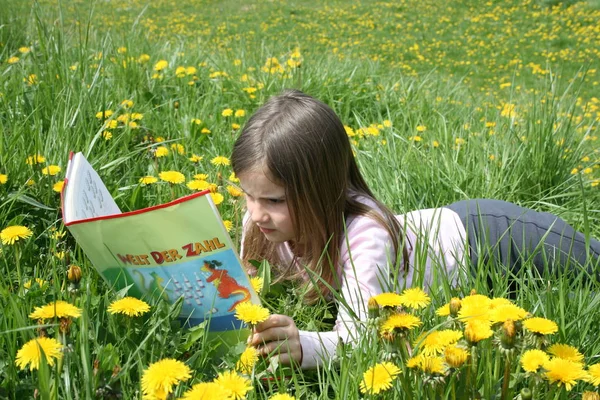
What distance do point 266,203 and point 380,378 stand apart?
0.70 meters

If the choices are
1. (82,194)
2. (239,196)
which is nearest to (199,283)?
(82,194)

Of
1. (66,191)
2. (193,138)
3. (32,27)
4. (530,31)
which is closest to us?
(66,191)

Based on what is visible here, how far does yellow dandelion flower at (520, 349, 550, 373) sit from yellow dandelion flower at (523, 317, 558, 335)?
0.11ft

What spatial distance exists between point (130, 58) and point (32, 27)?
609 mm

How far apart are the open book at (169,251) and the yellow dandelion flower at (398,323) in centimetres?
34

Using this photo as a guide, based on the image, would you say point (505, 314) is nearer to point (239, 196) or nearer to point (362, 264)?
point (362, 264)

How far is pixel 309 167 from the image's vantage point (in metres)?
1.63

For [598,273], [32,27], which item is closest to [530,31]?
[32,27]

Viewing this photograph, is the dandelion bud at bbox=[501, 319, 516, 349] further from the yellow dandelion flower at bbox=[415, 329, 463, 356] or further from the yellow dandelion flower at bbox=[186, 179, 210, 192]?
the yellow dandelion flower at bbox=[186, 179, 210, 192]

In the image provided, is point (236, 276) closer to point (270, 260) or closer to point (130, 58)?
point (270, 260)

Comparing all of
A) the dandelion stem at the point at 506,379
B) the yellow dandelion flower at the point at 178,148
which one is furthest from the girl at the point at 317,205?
the yellow dandelion flower at the point at 178,148

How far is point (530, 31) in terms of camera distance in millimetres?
8438

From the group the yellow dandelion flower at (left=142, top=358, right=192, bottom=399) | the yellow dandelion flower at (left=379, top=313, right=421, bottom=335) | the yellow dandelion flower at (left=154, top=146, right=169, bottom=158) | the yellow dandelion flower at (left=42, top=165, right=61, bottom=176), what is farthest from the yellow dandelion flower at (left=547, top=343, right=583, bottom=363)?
the yellow dandelion flower at (left=154, top=146, right=169, bottom=158)

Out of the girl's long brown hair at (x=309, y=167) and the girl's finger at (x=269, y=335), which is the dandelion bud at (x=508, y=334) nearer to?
the girl's finger at (x=269, y=335)
